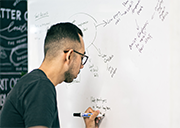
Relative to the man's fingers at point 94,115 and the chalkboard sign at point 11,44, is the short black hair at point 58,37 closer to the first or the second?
the man's fingers at point 94,115

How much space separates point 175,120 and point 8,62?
208 centimetres

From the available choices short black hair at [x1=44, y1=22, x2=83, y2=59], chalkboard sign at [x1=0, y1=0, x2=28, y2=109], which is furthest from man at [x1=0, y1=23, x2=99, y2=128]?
chalkboard sign at [x1=0, y1=0, x2=28, y2=109]

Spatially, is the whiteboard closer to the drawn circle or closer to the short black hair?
the drawn circle

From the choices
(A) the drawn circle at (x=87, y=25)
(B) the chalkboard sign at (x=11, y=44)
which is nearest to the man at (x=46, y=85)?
(A) the drawn circle at (x=87, y=25)

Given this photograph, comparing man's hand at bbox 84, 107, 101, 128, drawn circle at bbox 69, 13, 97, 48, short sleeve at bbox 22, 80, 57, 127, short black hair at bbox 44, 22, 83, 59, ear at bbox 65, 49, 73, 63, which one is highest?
drawn circle at bbox 69, 13, 97, 48

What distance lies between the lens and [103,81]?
1.08 meters

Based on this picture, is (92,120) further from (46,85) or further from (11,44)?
(11,44)

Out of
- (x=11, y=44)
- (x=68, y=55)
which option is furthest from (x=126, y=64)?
(x=11, y=44)

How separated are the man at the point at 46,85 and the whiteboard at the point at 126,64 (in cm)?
18

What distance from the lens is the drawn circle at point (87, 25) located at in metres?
1.13

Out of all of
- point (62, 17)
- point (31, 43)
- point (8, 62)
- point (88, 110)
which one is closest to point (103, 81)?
point (88, 110)

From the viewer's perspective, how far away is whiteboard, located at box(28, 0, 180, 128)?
0.83 m

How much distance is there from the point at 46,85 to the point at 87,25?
0.53m

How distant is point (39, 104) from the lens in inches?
27.5
